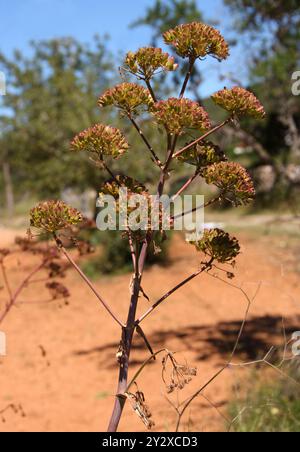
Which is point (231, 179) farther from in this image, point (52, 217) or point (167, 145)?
point (52, 217)

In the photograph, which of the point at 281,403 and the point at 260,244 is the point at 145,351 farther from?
the point at 260,244

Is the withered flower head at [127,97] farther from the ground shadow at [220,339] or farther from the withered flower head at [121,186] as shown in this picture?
the ground shadow at [220,339]

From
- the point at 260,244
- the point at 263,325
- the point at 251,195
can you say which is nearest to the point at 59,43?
the point at 260,244

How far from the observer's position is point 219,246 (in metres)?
1.69

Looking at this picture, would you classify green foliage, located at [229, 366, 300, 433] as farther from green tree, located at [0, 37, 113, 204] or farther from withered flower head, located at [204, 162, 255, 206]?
green tree, located at [0, 37, 113, 204]

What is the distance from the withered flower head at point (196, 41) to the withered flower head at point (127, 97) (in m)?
0.16

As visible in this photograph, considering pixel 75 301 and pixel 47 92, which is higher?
pixel 47 92

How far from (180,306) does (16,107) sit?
957 cm

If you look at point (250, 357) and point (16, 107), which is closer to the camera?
point (250, 357)

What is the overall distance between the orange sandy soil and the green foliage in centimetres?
17

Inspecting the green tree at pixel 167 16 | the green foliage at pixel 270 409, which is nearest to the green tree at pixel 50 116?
the green tree at pixel 167 16

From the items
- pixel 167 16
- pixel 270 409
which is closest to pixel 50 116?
pixel 167 16

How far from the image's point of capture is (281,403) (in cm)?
359

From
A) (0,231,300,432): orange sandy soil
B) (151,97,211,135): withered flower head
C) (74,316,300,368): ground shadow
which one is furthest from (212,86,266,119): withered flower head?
(74,316,300,368): ground shadow
